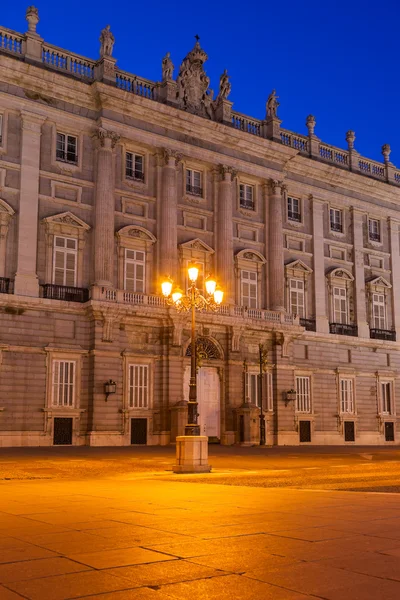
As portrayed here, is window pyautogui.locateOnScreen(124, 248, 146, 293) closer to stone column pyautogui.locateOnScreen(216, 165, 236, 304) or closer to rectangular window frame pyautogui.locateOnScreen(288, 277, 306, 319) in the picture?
stone column pyautogui.locateOnScreen(216, 165, 236, 304)

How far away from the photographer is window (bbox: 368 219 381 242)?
4922cm

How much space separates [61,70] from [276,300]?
681 inches

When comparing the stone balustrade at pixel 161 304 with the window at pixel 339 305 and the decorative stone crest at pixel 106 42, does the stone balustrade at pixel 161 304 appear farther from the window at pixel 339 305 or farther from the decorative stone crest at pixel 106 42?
the decorative stone crest at pixel 106 42

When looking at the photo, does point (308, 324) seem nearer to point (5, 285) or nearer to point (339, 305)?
point (339, 305)

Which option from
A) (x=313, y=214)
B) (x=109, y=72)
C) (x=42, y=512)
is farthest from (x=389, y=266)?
(x=42, y=512)

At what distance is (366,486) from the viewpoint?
563 inches

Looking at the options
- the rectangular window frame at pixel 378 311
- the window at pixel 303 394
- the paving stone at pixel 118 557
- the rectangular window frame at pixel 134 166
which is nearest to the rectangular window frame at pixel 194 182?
the rectangular window frame at pixel 134 166

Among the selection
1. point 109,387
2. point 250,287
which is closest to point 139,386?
point 109,387

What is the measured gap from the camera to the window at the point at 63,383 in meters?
33.0

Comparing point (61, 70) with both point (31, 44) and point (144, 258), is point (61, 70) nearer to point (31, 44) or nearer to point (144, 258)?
point (31, 44)

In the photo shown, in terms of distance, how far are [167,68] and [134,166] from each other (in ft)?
20.7

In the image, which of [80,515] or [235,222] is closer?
[80,515]

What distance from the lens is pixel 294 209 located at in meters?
45.2

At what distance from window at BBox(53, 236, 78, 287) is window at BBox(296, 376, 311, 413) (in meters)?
15.6
